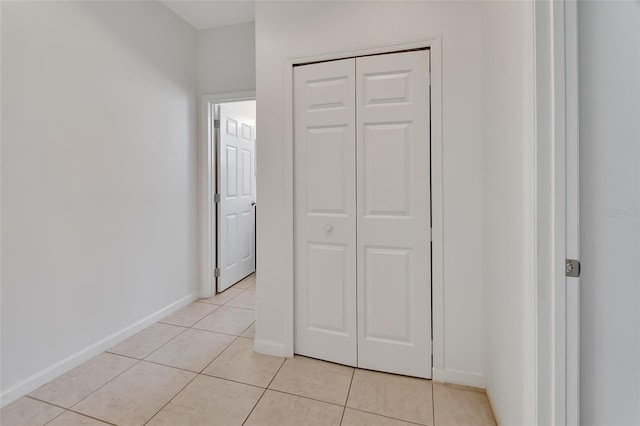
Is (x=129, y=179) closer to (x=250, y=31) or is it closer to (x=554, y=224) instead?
(x=250, y=31)

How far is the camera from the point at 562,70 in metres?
0.90

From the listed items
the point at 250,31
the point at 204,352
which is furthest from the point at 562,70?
the point at 250,31

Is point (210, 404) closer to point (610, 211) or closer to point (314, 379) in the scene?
point (314, 379)

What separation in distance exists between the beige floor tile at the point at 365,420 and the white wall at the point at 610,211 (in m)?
0.78

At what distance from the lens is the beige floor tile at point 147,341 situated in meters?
2.04

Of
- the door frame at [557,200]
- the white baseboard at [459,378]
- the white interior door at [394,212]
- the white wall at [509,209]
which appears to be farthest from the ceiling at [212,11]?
the white baseboard at [459,378]

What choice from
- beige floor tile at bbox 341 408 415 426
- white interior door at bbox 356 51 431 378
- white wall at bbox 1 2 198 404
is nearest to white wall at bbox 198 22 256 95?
white wall at bbox 1 2 198 404

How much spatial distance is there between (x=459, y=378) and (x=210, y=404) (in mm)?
1406

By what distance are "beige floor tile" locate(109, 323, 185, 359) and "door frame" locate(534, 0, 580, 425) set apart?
230 cm

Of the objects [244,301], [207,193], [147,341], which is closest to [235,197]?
[207,193]

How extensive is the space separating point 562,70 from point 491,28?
2.25ft

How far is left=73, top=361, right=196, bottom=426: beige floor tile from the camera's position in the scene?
145 centimetres

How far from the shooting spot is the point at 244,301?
296 centimetres

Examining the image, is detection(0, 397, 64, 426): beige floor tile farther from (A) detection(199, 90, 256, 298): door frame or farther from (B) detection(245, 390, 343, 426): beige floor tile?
(A) detection(199, 90, 256, 298): door frame
